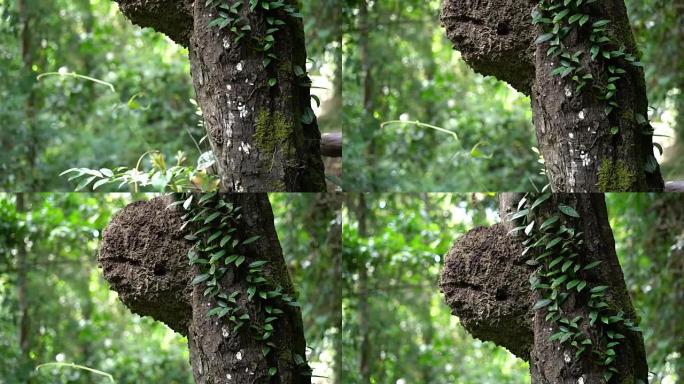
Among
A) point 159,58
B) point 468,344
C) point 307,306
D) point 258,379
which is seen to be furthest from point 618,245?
point 159,58

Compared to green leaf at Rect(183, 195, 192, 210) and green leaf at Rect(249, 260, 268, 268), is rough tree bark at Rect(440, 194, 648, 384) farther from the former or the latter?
green leaf at Rect(183, 195, 192, 210)

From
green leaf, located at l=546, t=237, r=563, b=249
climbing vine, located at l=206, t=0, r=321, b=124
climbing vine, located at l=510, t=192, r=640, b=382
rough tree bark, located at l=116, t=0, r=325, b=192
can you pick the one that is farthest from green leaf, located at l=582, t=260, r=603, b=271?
climbing vine, located at l=206, t=0, r=321, b=124

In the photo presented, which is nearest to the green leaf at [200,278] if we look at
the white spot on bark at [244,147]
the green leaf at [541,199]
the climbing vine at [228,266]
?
the climbing vine at [228,266]

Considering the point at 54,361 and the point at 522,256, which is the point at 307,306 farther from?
the point at 54,361

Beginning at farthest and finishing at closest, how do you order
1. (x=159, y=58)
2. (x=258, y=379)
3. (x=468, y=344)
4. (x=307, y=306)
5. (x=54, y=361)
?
(x=159, y=58) → (x=54, y=361) → (x=468, y=344) → (x=307, y=306) → (x=258, y=379)

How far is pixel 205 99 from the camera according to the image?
9.76 ft

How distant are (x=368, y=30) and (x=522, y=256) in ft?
6.11

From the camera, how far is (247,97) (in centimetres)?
288

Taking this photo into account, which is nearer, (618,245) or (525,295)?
(525,295)

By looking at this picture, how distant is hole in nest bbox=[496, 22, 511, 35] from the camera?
9.62ft

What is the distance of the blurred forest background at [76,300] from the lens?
12.1 ft

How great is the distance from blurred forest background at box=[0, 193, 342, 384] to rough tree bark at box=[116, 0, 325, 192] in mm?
658

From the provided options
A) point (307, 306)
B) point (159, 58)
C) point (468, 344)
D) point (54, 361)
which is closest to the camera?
point (307, 306)

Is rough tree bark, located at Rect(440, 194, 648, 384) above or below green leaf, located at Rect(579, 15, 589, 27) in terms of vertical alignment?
below
